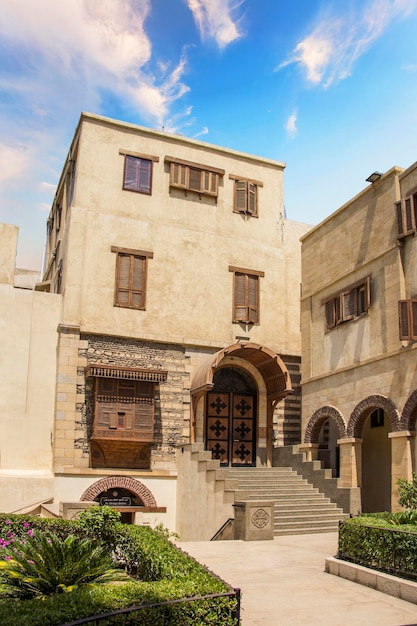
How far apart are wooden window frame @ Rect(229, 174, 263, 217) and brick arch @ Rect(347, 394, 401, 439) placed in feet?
28.7

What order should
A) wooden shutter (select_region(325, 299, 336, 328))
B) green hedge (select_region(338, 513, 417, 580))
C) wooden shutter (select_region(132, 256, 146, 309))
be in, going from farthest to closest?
wooden shutter (select_region(132, 256, 146, 309)) < wooden shutter (select_region(325, 299, 336, 328)) < green hedge (select_region(338, 513, 417, 580))

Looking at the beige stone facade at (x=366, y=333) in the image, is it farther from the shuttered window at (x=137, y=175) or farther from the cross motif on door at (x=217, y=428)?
the shuttered window at (x=137, y=175)

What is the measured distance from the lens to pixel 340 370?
65.6ft

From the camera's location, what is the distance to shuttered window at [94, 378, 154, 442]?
63.9 feet

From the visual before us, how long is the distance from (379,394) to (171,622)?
12917 mm

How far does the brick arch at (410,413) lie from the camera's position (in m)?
16.7

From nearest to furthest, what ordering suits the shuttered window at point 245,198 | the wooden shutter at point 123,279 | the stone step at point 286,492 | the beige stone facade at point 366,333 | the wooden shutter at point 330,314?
the beige stone facade at point 366,333 < the stone step at point 286,492 < the wooden shutter at point 330,314 < the wooden shutter at point 123,279 < the shuttered window at point 245,198

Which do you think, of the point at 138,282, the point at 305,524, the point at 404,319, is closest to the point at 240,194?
the point at 138,282

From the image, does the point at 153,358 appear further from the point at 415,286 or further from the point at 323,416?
the point at 415,286

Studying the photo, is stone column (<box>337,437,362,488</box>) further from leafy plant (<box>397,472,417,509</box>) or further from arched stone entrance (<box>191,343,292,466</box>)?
leafy plant (<box>397,472,417,509</box>)

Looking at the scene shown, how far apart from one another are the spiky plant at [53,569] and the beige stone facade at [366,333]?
33.0ft

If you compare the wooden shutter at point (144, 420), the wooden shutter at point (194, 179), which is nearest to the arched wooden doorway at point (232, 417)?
the wooden shutter at point (144, 420)

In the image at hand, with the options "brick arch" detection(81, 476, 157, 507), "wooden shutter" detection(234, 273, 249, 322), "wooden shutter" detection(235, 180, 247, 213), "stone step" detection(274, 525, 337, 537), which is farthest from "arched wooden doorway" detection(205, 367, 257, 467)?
"wooden shutter" detection(235, 180, 247, 213)

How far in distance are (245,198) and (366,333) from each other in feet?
25.2
